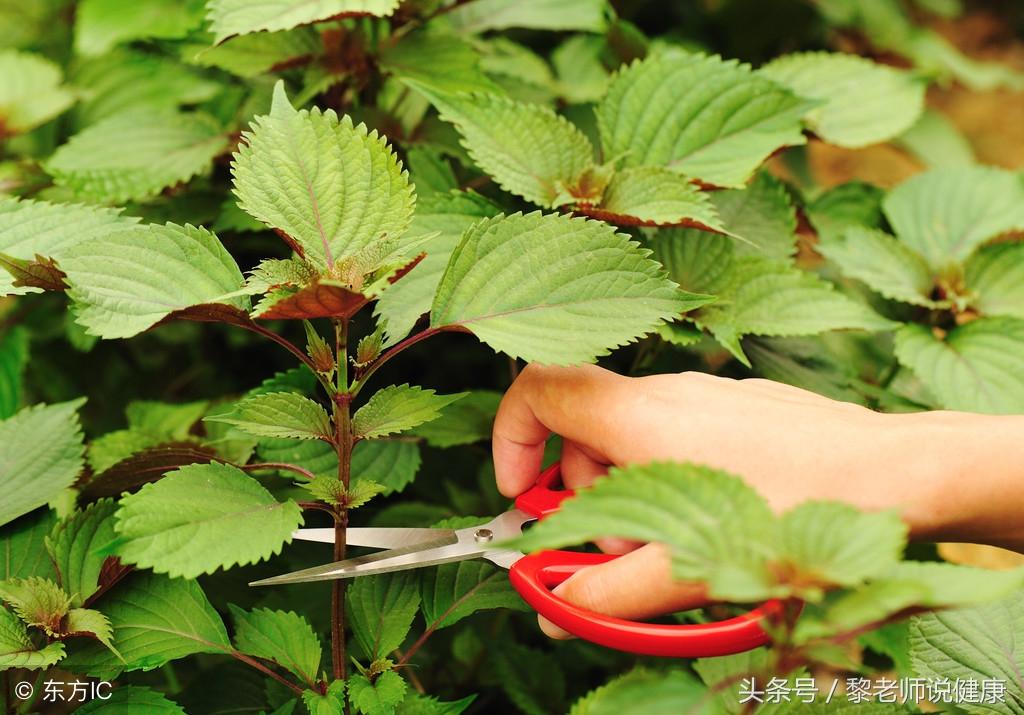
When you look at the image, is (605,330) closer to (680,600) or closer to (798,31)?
(680,600)

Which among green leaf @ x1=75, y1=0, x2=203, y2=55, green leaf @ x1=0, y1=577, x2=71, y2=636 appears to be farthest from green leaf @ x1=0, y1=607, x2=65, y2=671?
green leaf @ x1=75, y1=0, x2=203, y2=55

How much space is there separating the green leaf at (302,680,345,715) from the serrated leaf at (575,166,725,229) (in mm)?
597

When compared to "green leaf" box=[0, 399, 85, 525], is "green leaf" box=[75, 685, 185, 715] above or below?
below

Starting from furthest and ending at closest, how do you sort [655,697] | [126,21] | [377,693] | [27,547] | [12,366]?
[126,21] < [12,366] < [27,547] < [377,693] < [655,697]

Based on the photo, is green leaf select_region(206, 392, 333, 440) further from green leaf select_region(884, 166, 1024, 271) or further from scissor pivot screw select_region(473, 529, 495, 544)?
green leaf select_region(884, 166, 1024, 271)

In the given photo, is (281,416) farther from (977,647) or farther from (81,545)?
(977,647)

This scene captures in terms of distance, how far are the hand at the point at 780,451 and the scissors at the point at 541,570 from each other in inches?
0.8

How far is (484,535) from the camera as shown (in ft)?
3.32

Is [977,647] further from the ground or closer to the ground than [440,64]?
closer to the ground

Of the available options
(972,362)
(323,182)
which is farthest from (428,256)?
(972,362)

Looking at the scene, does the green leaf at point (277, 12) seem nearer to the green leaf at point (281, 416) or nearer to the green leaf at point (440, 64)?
the green leaf at point (440, 64)

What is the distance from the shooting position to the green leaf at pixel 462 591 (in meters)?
1.03

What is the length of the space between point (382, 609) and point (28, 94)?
107 cm

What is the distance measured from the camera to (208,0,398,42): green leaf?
1.04 metres
